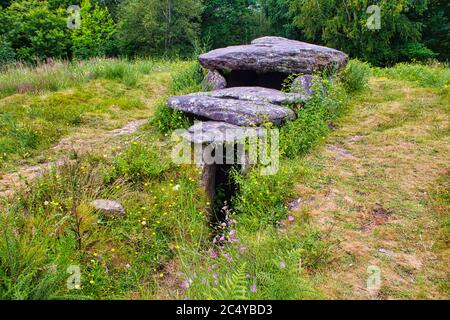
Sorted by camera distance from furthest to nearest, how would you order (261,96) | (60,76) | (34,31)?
(34,31) < (60,76) < (261,96)

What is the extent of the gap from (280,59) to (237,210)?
430 cm

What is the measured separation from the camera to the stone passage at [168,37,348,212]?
5.82 metres

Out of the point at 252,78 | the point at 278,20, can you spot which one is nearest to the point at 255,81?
the point at 252,78

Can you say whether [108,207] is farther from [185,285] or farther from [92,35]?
[92,35]

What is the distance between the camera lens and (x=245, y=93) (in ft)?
23.6

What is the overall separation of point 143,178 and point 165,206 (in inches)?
25.8

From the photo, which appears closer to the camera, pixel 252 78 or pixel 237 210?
pixel 237 210

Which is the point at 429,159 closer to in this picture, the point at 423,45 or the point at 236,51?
the point at 236,51

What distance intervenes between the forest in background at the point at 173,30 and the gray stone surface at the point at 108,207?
1483cm

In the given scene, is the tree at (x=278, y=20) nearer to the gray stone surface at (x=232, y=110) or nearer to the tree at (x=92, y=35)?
the tree at (x=92, y=35)

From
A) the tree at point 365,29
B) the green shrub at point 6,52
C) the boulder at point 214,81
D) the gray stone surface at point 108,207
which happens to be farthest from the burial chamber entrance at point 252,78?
the green shrub at point 6,52

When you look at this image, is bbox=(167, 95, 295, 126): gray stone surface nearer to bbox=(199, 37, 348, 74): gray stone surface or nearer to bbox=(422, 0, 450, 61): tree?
bbox=(199, 37, 348, 74): gray stone surface

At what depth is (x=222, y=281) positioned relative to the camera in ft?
10.4

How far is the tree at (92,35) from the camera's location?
1953cm
